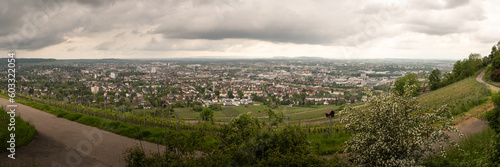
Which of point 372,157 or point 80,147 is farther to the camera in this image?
point 80,147

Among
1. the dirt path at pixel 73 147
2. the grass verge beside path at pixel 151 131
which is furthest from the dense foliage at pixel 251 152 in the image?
the dirt path at pixel 73 147

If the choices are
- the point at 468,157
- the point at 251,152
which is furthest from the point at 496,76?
the point at 251,152

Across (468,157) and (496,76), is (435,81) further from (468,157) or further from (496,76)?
(468,157)

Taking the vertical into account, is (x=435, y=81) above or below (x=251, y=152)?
above

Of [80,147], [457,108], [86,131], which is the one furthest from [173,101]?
[457,108]

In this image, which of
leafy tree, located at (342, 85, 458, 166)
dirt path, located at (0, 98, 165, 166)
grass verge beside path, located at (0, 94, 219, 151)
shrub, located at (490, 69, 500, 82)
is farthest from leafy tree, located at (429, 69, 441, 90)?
dirt path, located at (0, 98, 165, 166)

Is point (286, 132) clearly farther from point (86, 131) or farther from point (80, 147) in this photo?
point (86, 131)
